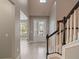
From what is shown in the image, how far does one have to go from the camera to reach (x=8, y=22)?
6449mm

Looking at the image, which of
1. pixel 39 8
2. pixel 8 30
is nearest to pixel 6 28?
pixel 8 30

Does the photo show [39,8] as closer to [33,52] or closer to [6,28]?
[33,52]

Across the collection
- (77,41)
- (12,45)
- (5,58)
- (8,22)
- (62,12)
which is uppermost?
(62,12)

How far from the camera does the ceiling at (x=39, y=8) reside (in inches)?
557

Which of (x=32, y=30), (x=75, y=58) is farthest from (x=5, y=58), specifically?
(x=32, y=30)

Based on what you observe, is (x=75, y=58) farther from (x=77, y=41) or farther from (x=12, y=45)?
(x=12, y=45)

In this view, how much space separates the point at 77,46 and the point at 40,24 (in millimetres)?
13360

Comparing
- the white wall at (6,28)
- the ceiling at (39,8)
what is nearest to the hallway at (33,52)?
the white wall at (6,28)

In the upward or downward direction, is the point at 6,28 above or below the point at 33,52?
above

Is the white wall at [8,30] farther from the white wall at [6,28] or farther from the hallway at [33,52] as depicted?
the hallway at [33,52]

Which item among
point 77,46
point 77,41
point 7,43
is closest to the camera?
point 77,41

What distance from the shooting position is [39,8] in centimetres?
1467

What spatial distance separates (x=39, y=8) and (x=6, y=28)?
847 cm

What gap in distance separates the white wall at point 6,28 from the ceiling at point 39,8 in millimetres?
7596
